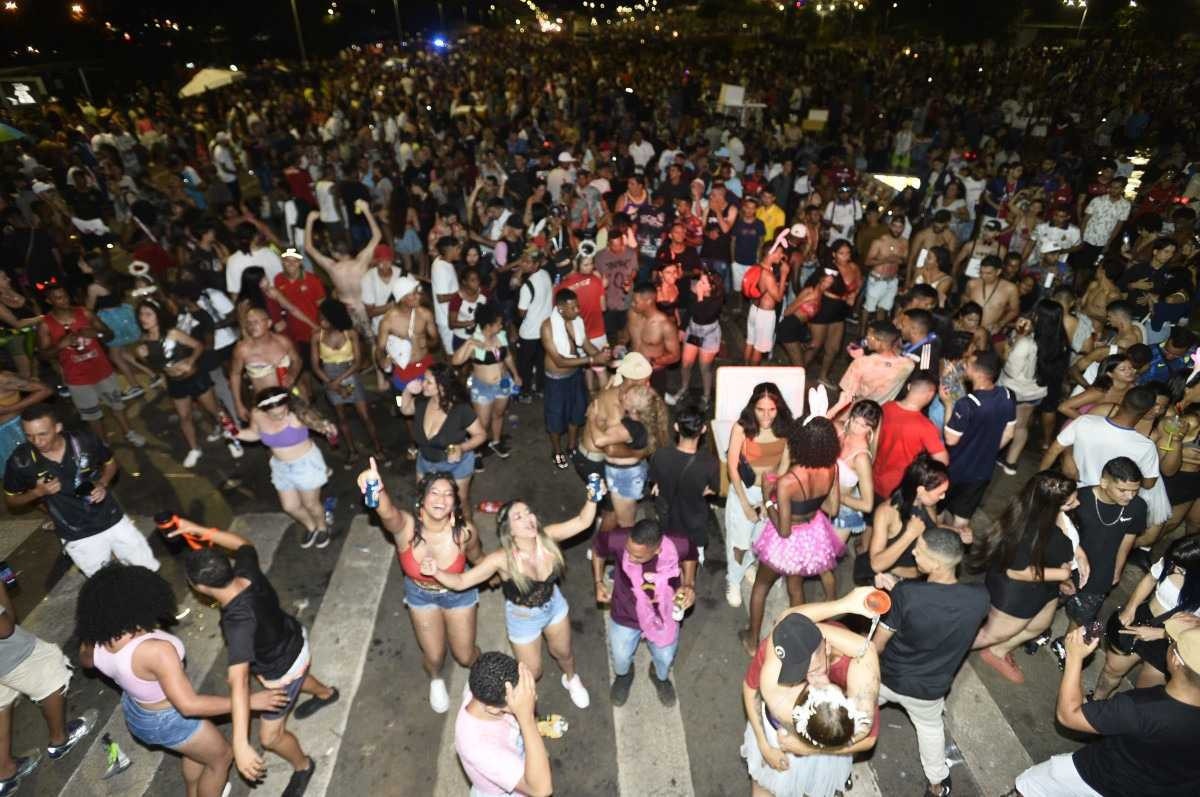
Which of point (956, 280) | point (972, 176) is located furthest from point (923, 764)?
point (972, 176)

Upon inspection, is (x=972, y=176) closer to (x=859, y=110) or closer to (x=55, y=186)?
(x=859, y=110)

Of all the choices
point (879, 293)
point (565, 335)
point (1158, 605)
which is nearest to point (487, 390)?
point (565, 335)

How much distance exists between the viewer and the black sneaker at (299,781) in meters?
4.41

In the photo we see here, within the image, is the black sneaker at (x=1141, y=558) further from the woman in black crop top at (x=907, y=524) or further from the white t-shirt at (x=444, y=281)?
the white t-shirt at (x=444, y=281)

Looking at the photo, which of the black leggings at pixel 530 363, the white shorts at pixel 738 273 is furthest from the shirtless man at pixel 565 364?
the white shorts at pixel 738 273

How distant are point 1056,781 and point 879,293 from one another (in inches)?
269

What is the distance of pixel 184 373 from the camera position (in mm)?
6941

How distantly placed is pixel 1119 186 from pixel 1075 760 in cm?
952

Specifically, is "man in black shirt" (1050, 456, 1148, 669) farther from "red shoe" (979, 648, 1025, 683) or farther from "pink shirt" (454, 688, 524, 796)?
"pink shirt" (454, 688, 524, 796)

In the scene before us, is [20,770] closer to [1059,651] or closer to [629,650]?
[629,650]

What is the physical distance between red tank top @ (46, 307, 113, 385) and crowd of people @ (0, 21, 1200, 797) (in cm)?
3

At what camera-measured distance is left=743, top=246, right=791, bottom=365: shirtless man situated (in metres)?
7.96

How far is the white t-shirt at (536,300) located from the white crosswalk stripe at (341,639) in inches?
114

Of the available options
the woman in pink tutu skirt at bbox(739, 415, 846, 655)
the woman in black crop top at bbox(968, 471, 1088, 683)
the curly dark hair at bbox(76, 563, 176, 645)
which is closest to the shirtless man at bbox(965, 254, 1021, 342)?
the woman in black crop top at bbox(968, 471, 1088, 683)
